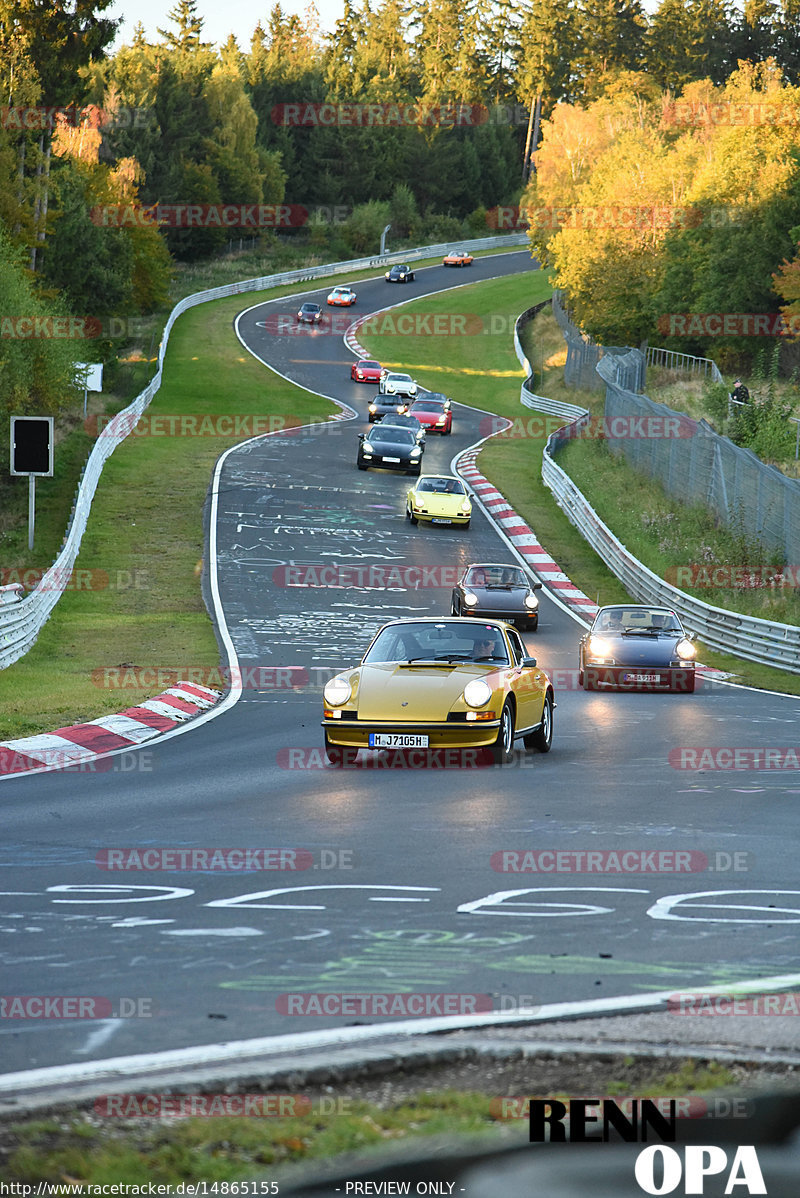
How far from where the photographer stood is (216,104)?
118 meters

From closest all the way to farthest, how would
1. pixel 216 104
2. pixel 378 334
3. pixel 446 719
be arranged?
pixel 446 719
pixel 378 334
pixel 216 104

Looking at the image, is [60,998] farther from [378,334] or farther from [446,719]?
[378,334]

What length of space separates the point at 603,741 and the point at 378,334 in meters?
74.6

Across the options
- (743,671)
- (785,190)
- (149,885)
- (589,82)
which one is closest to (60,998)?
(149,885)

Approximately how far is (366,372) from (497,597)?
45.6 metres

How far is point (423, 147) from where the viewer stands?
464ft
